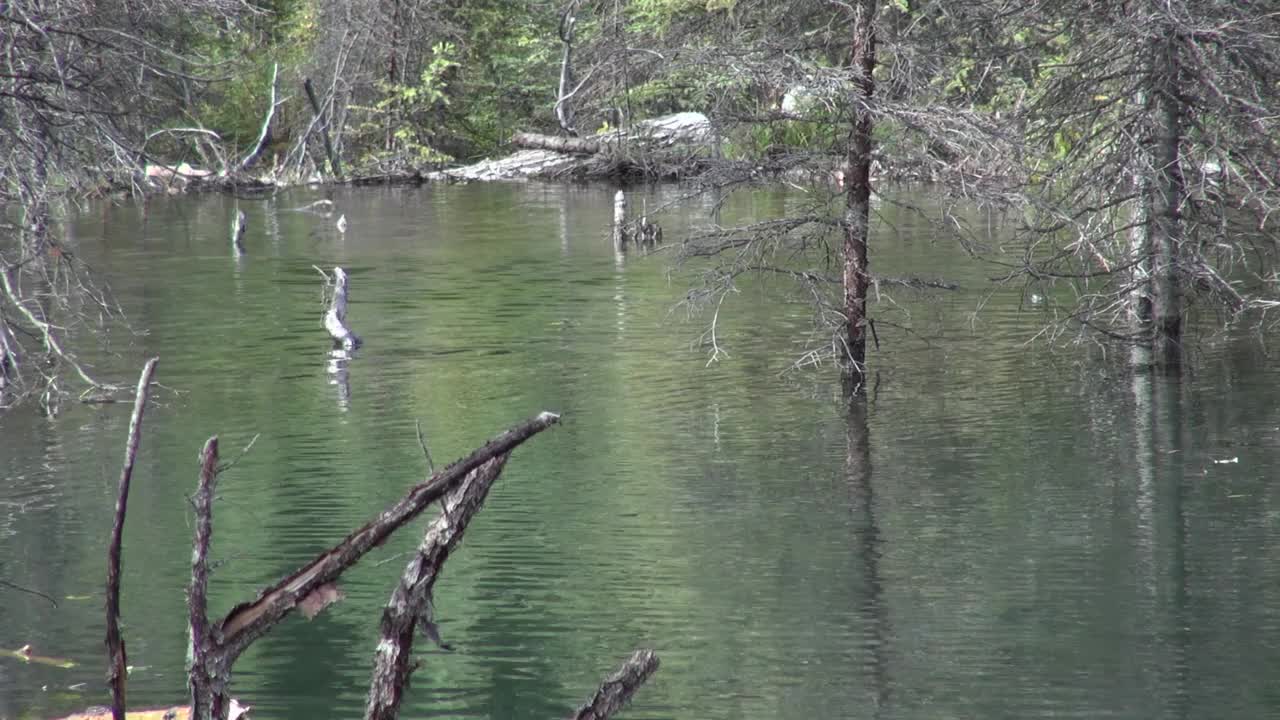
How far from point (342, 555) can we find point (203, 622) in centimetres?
51

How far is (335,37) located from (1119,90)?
110ft

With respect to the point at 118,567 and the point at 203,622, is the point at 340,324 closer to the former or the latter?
the point at 118,567

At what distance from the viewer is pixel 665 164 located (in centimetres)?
1784

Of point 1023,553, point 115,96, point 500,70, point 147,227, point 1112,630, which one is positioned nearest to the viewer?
point 1112,630

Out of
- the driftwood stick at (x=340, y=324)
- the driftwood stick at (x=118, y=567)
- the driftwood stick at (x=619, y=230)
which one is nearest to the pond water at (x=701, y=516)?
the driftwood stick at (x=340, y=324)

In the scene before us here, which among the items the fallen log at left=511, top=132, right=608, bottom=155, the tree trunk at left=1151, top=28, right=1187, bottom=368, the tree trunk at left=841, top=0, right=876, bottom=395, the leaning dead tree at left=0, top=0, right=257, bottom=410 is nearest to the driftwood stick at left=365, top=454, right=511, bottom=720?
the leaning dead tree at left=0, top=0, right=257, bottom=410

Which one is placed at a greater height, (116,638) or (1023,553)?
(116,638)

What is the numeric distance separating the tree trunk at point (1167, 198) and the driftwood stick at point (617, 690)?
13.6 m

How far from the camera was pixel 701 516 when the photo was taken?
537 inches

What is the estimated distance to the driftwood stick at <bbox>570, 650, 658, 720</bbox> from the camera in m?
4.93

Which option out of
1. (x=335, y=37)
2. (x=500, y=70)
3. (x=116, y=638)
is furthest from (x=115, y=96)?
(x=500, y=70)

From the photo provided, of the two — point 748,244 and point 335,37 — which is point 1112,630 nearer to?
point 748,244

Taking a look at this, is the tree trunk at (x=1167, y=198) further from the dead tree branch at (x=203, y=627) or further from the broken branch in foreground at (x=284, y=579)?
the dead tree branch at (x=203, y=627)

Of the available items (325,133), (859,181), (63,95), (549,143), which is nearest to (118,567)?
(63,95)
